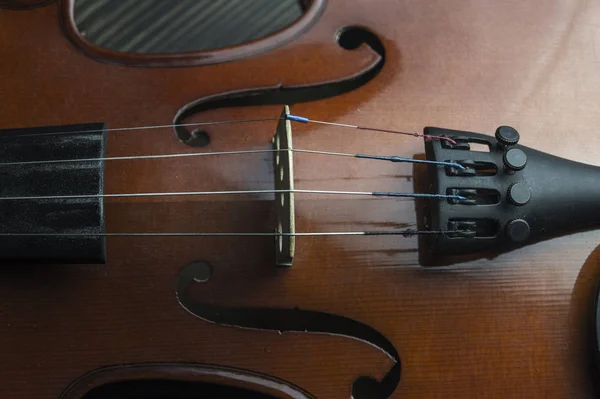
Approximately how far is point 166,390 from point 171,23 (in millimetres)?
976

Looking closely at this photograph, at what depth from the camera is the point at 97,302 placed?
0.88 metres

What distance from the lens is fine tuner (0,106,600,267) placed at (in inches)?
31.8

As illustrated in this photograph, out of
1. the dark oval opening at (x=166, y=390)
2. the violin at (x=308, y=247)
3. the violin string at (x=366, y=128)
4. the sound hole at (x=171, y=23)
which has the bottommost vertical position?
the dark oval opening at (x=166, y=390)

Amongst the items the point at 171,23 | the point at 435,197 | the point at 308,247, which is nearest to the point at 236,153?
the point at 308,247

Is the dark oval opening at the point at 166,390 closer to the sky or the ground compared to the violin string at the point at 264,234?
closer to the ground

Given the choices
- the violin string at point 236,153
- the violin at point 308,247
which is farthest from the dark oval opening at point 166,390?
the violin string at point 236,153

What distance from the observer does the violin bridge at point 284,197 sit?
2.64 feet

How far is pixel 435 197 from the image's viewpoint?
81 centimetres

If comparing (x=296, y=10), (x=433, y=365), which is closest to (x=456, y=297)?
(x=433, y=365)

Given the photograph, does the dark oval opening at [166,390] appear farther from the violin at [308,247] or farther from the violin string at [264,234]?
the violin string at [264,234]

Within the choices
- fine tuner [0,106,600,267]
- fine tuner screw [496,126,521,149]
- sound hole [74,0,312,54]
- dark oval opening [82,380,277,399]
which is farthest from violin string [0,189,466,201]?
sound hole [74,0,312,54]

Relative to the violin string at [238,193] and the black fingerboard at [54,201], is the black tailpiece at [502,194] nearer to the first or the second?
the violin string at [238,193]

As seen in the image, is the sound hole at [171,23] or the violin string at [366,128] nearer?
the violin string at [366,128]

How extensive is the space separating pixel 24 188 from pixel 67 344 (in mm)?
255
